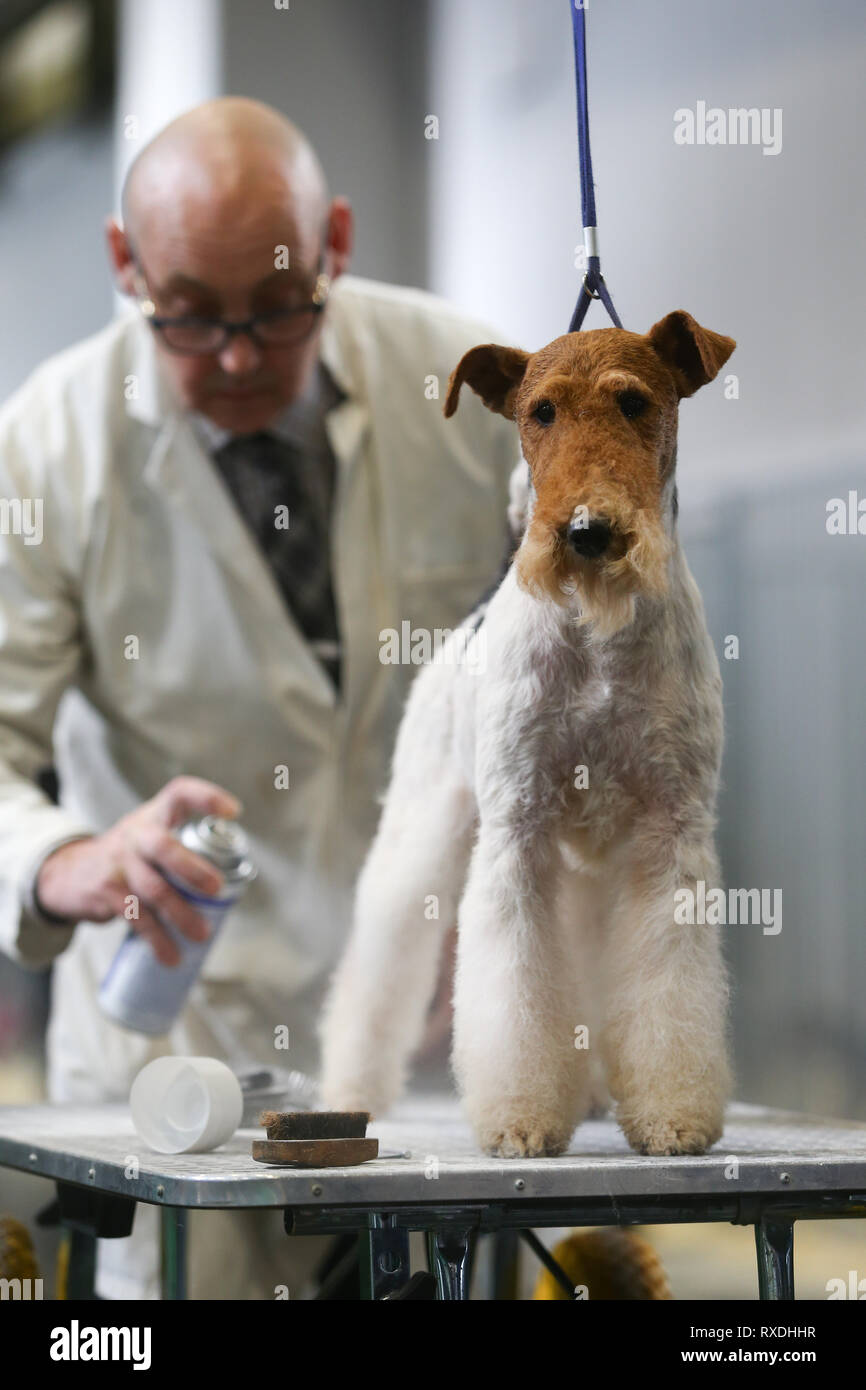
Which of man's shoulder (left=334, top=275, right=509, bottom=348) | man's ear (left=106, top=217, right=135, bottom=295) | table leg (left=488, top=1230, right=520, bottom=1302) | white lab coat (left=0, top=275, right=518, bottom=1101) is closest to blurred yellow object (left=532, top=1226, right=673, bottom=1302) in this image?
table leg (left=488, top=1230, right=520, bottom=1302)

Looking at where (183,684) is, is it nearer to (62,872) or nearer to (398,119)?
(62,872)

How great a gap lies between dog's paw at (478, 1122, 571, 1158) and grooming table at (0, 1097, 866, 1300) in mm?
12

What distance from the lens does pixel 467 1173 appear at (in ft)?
2.86

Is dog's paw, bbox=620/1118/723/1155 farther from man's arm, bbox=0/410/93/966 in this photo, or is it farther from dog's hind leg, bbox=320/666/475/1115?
man's arm, bbox=0/410/93/966

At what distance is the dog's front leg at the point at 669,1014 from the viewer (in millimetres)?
927

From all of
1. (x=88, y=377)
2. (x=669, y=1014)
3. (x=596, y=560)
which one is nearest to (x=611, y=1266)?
(x=669, y=1014)

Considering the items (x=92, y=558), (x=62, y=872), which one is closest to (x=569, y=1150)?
(x=62, y=872)

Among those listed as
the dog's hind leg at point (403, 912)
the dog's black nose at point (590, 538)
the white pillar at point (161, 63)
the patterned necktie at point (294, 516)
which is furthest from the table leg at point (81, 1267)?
the white pillar at point (161, 63)

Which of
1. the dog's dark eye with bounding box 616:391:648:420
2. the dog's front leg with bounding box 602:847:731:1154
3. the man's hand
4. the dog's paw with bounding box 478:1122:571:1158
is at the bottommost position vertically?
the dog's paw with bounding box 478:1122:571:1158

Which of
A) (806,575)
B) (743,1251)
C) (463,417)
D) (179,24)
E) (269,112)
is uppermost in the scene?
(179,24)

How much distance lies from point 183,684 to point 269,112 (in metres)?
0.63

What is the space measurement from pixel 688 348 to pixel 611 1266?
759mm

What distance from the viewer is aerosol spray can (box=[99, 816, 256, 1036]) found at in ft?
4.27

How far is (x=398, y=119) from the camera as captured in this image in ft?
5.65
